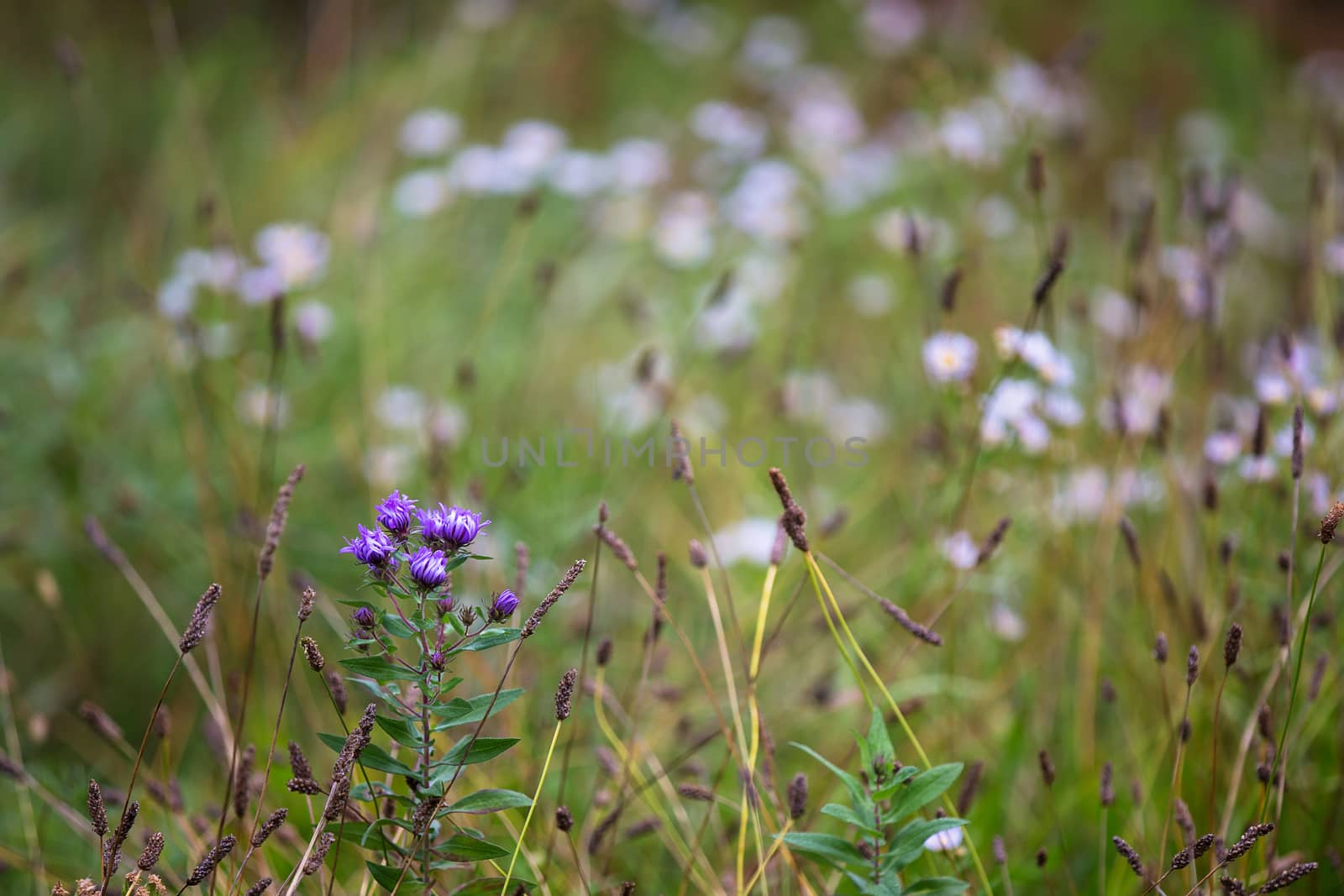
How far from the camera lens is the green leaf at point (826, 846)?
87cm

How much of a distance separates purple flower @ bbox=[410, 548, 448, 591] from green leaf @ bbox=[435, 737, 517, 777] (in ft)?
0.45

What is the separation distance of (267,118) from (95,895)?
303 centimetres

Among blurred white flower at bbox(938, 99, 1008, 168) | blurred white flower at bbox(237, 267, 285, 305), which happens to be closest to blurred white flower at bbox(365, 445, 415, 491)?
blurred white flower at bbox(237, 267, 285, 305)

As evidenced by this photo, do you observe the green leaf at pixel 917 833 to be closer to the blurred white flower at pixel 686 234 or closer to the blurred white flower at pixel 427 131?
the blurred white flower at pixel 686 234

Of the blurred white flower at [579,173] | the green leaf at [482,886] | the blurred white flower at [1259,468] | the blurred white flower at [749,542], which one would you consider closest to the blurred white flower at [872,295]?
the blurred white flower at [579,173]

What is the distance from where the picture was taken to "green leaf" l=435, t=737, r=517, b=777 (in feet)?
2.68

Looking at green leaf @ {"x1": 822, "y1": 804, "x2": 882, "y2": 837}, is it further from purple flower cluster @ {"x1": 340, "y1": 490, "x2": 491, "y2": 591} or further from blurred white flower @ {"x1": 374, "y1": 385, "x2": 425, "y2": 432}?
blurred white flower @ {"x1": 374, "y1": 385, "x2": 425, "y2": 432}

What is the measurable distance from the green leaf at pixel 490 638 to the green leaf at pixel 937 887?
0.42 metres

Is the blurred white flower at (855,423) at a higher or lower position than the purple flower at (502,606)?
higher

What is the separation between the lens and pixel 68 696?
5.40 ft

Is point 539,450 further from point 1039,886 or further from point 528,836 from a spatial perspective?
point 1039,886

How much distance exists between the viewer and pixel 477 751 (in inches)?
32.9

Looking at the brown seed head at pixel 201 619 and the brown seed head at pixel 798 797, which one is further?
the brown seed head at pixel 798 797

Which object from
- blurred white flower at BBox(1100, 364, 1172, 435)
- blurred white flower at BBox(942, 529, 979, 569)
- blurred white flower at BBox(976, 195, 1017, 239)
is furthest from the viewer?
blurred white flower at BBox(976, 195, 1017, 239)
